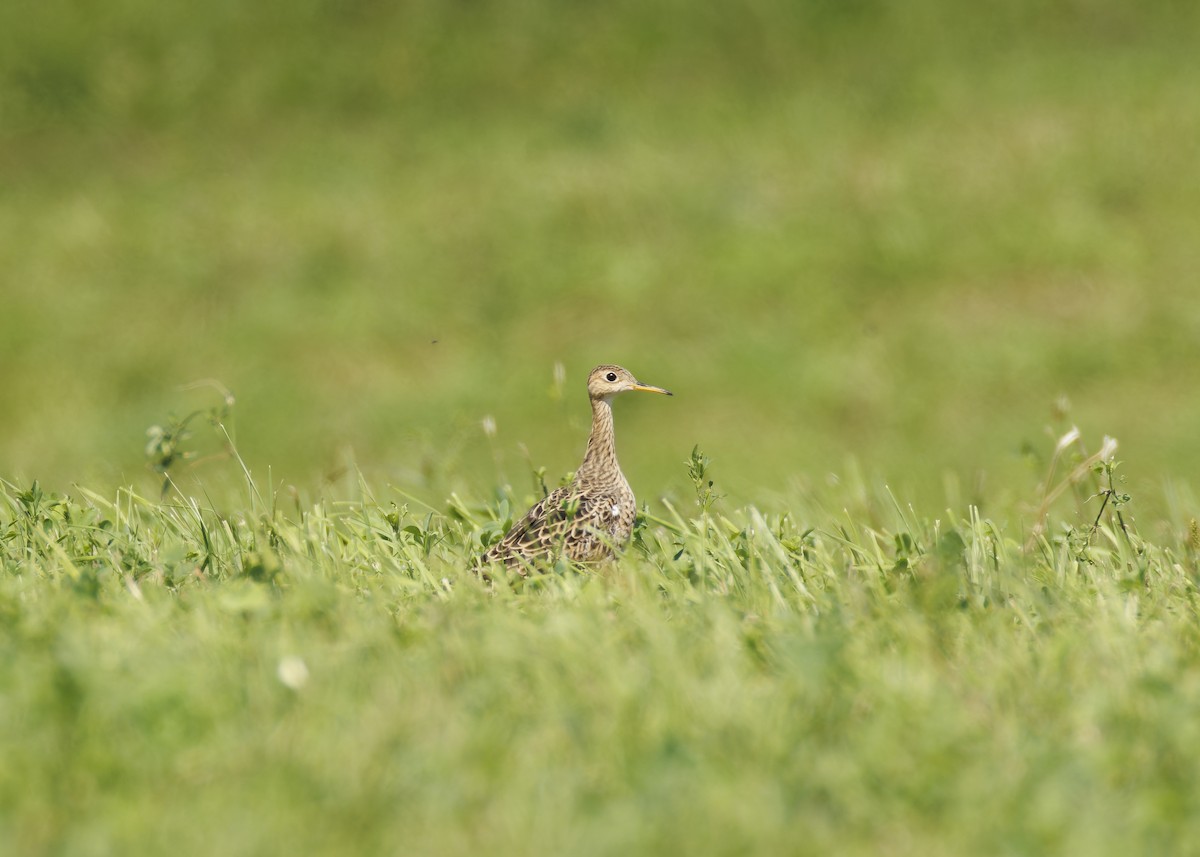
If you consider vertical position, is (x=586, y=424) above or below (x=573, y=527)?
above

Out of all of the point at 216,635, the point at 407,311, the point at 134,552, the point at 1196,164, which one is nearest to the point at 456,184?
the point at 407,311

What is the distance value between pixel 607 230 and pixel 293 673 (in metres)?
9.82

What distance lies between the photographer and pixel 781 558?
18.4ft

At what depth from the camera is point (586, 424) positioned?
1226 centimetres

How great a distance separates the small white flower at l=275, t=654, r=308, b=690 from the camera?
428 centimetres

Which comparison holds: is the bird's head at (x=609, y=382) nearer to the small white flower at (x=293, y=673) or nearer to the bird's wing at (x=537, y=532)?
the bird's wing at (x=537, y=532)

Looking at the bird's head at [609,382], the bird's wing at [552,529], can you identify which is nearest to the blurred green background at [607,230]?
the bird's head at [609,382]

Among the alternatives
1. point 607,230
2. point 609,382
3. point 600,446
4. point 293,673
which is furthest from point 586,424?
point 293,673

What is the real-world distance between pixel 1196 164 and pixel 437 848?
1204cm

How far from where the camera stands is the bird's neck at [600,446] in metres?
6.61

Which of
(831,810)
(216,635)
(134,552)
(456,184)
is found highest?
(456,184)

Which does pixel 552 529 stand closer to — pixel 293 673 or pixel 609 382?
pixel 609 382

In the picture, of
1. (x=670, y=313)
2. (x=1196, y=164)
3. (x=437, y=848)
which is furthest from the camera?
(x=1196, y=164)

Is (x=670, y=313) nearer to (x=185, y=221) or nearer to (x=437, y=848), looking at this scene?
(x=185, y=221)
